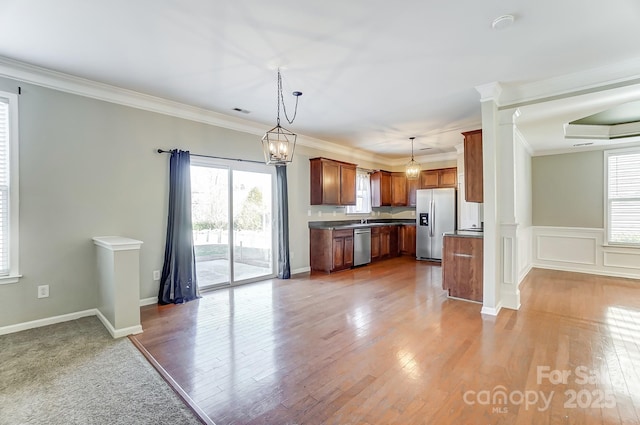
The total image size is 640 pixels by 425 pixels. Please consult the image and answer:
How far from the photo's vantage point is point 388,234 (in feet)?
25.5

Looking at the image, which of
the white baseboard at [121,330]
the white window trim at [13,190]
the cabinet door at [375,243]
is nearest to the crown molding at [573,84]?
the cabinet door at [375,243]

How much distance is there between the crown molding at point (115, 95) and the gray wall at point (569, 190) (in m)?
6.13

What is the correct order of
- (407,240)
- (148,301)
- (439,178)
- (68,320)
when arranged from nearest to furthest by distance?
(68,320) < (148,301) < (439,178) < (407,240)

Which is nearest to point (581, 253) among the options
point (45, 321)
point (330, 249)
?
point (330, 249)

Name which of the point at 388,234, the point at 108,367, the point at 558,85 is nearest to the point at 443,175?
the point at 388,234

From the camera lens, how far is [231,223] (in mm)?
4930

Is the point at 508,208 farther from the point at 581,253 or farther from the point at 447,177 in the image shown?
the point at 581,253

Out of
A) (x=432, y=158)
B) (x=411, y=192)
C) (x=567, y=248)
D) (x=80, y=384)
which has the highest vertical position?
(x=432, y=158)

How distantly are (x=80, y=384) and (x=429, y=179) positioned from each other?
749 centimetres

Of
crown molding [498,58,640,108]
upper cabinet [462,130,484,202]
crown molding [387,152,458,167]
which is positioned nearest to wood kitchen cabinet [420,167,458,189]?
crown molding [387,152,458,167]

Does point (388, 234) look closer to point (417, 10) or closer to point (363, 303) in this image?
point (363, 303)

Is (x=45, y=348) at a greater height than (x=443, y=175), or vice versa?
(x=443, y=175)

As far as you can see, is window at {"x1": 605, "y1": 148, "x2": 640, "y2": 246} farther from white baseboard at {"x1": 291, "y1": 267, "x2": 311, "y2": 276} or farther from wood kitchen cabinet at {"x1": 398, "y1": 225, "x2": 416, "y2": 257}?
white baseboard at {"x1": 291, "y1": 267, "x2": 311, "y2": 276}

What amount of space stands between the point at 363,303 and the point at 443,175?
4742mm
